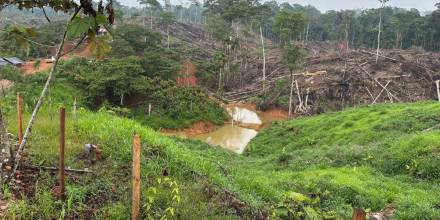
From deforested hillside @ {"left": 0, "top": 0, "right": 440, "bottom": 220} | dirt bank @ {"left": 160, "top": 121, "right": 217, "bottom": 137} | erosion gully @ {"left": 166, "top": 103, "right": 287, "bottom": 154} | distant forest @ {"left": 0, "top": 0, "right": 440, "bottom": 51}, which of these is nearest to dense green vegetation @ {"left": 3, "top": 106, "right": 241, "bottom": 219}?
deforested hillside @ {"left": 0, "top": 0, "right": 440, "bottom": 220}

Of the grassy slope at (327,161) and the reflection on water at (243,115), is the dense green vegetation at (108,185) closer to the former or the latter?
the grassy slope at (327,161)

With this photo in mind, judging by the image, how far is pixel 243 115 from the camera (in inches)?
1336

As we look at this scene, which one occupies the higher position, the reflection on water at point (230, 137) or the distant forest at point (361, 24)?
the distant forest at point (361, 24)

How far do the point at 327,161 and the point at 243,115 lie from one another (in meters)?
19.8

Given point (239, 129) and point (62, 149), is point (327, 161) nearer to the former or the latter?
point (62, 149)

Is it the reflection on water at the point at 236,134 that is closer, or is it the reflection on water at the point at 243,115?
the reflection on water at the point at 236,134

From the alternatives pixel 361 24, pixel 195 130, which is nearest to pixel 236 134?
pixel 195 130

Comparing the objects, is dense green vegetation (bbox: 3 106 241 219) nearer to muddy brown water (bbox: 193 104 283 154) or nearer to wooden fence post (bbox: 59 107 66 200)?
wooden fence post (bbox: 59 107 66 200)

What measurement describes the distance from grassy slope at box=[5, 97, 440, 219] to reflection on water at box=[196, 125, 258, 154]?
14.2 ft

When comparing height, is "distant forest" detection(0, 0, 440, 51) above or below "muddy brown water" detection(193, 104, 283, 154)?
above

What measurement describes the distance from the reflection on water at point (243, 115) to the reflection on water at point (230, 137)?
1.85m

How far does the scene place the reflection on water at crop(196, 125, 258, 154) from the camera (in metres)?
27.1

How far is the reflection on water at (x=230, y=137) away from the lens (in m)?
27.1

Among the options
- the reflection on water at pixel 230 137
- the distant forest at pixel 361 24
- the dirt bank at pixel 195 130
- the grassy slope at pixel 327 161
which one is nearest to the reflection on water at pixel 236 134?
the reflection on water at pixel 230 137
